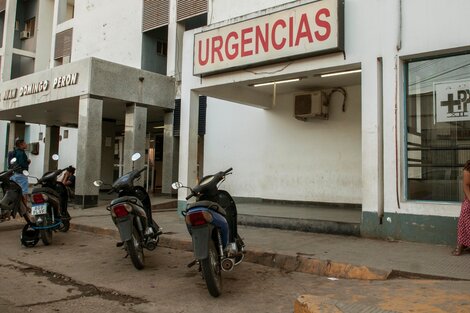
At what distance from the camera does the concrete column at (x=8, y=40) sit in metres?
23.1

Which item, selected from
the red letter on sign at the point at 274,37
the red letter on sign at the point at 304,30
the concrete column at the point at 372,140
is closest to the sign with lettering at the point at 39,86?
the red letter on sign at the point at 274,37

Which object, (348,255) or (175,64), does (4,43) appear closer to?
(175,64)

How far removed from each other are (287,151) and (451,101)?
5.21 meters

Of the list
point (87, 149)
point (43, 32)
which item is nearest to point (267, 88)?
point (87, 149)

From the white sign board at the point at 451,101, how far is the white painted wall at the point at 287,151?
343 centimetres

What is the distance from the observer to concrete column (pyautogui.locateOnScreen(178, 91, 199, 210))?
31.1ft

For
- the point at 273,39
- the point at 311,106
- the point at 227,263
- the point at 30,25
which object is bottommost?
the point at 227,263

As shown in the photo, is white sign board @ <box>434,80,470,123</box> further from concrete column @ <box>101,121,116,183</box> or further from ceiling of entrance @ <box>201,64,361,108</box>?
concrete column @ <box>101,121,116,183</box>

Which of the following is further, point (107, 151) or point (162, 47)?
point (107, 151)

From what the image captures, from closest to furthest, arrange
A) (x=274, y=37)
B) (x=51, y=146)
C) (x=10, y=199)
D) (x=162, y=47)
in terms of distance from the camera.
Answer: (x=10, y=199) → (x=274, y=37) → (x=162, y=47) → (x=51, y=146)

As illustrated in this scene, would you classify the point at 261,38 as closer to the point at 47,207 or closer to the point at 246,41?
the point at 246,41

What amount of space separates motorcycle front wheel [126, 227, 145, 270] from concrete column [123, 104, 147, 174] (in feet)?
22.0

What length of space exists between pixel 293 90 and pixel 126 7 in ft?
25.7

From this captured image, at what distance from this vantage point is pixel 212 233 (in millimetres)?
4566
